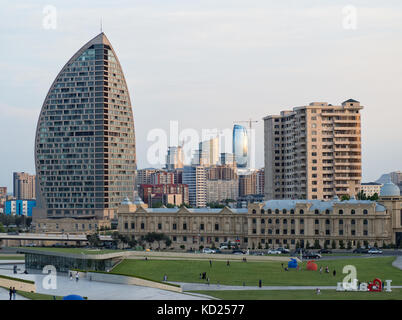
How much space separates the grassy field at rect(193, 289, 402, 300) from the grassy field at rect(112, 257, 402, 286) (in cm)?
1006

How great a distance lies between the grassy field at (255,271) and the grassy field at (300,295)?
10.1 metres

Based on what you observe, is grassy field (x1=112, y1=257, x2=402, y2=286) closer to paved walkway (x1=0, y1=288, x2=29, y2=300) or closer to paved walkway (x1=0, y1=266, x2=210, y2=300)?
paved walkway (x1=0, y1=266, x2=210, y2=300)

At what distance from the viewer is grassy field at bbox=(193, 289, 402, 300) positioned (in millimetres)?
71562

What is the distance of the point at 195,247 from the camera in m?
165

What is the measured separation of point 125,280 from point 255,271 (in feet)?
76.8

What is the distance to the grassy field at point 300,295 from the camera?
235 feet

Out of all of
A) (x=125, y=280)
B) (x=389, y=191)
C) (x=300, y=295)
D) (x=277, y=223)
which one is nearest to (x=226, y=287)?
(x=125, y=280)

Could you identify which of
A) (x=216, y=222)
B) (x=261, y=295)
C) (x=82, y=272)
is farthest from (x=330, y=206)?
(x=261, y=295)

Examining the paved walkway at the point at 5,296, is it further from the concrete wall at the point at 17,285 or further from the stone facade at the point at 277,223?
the stone facade at the point at 277,223

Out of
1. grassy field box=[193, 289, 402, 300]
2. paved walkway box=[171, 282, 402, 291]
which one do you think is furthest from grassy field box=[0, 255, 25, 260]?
grassy field box=[193, 289, 402, 300]
